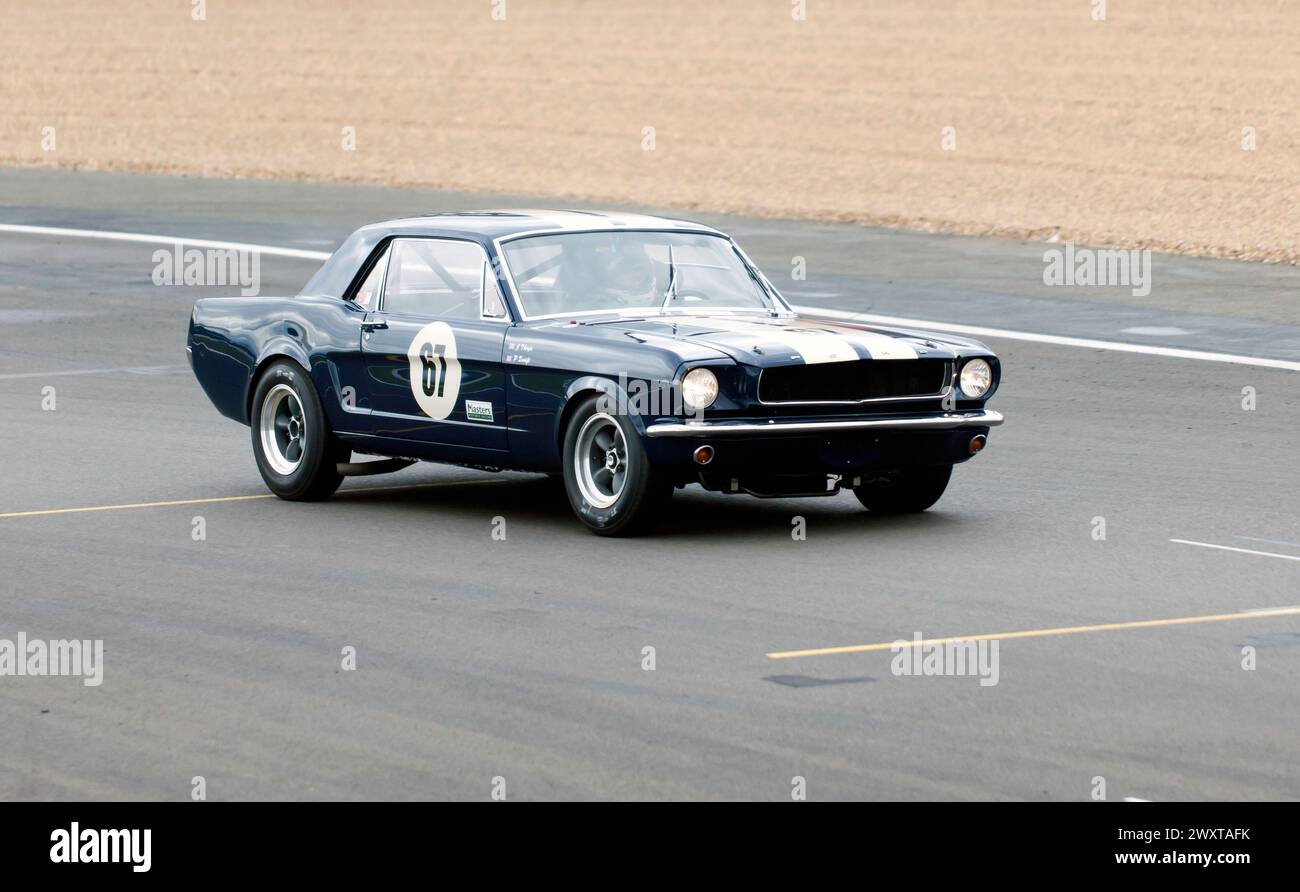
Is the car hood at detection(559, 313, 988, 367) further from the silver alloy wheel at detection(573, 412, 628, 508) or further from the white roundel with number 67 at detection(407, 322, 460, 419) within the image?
the white roundel with number 67 at detection(407, 322, 460, 419)

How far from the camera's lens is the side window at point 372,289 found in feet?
38.4

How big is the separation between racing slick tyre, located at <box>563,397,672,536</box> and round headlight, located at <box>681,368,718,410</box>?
0.29m

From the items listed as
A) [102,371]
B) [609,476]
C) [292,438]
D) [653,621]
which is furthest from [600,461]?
[102,371]

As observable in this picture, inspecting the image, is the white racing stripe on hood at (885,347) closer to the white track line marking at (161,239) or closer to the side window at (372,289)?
the side window at (372,289)

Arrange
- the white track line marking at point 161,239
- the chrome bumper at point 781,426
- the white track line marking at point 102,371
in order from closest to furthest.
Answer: the chrome bumper at point 781,426, the white track line marking at point 102,371, the white track line marking at point 161,239

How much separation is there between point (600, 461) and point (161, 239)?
57.8 feet

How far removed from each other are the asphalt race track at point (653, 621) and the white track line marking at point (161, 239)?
9632 millimetres

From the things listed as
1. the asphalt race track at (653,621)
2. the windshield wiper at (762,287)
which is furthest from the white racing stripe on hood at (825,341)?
the asphalt race track at (653,621)

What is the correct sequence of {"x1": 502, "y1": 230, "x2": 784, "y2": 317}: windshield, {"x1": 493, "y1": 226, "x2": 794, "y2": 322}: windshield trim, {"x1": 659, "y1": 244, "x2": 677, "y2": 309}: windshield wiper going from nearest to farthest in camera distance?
{"x1": 493, "y1": 226, "x2": 794, "y2": 322}: windshield trim → {"x1": 502, "y1": 230, "x2": 784, "y2": 317}: windshield → {"x1": 659, "y1": 244, "x2": 677, "y2": 309}: windshield wiper

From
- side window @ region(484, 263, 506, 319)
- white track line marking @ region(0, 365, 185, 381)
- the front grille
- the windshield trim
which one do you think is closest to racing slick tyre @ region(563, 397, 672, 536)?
the front grille

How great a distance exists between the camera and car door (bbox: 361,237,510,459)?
35.6ft

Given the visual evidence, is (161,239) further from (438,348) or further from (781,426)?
(781,426)

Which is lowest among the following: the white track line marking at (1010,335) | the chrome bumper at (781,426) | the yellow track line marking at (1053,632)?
the yellow track line marking at (1053,632)

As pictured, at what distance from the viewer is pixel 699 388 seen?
9.99 meters
